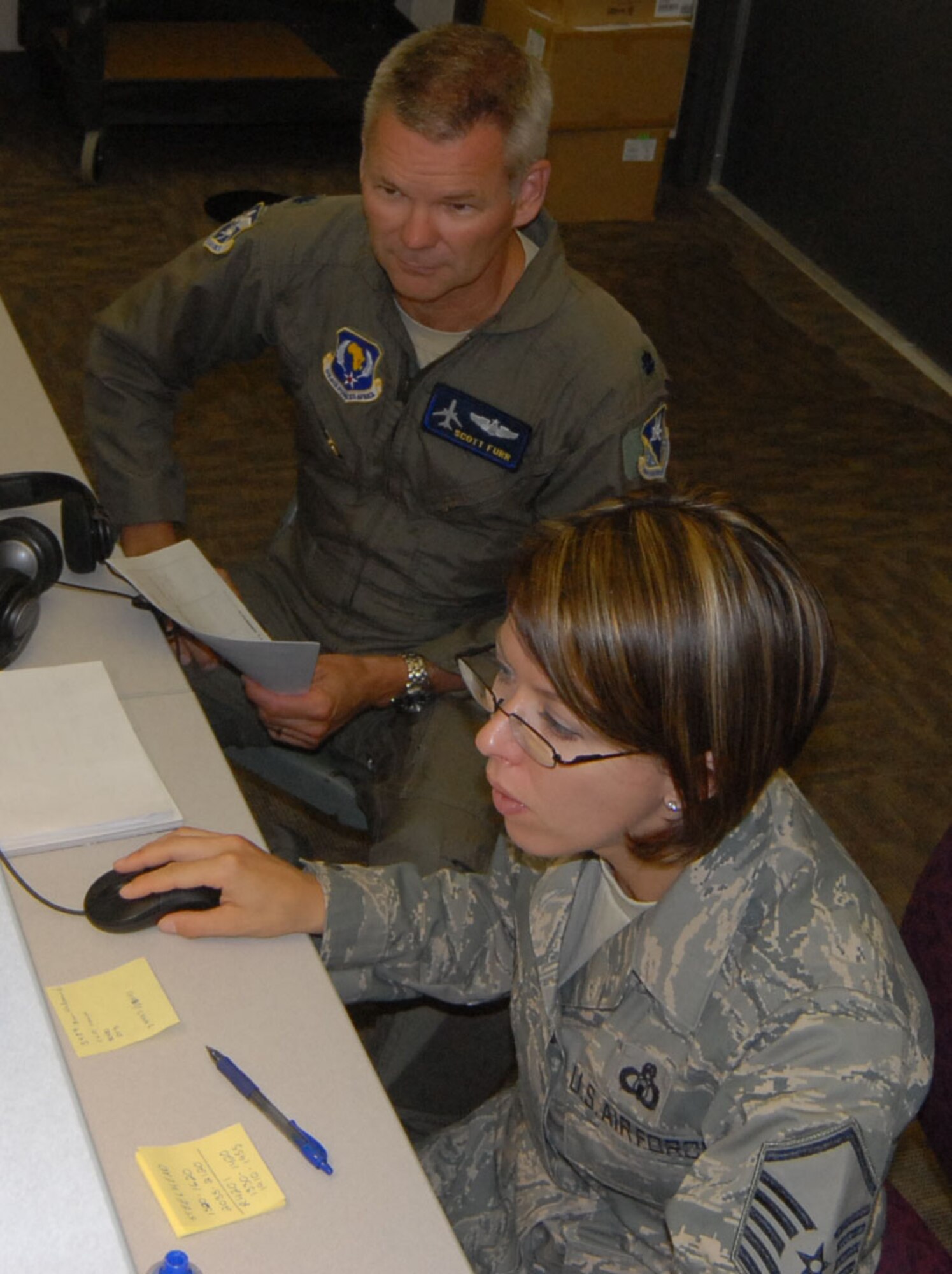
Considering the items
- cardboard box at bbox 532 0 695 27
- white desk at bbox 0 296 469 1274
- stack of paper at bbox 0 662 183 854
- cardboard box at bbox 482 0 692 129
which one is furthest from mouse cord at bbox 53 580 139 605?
cardboard box at bbox 532 0 695 27

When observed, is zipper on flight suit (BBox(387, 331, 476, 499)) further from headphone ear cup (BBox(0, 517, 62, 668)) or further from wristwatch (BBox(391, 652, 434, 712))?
headphone ear cup (BBox(0, 517, 62, 668))

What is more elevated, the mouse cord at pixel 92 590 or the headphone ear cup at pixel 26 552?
the headphone ear cup at pixel 26 552

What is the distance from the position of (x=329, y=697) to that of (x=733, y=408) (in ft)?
7.56

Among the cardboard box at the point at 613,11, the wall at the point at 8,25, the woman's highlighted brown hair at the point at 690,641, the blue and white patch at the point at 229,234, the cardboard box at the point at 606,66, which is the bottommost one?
the wall at the point at 8,25

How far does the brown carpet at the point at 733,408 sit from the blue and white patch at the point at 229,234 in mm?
920

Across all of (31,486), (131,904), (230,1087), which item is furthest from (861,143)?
(230,1087)

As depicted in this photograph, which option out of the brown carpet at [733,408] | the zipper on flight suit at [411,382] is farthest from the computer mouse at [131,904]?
the brown carpet at [733,408]

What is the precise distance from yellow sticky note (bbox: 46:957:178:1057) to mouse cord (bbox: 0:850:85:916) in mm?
71

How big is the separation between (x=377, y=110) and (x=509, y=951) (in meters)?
1.05

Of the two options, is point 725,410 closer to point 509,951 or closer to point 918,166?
point 918,166

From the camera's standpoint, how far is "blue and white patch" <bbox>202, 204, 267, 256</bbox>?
204 centimetres

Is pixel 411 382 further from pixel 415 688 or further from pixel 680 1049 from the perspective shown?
pixel 680 1049

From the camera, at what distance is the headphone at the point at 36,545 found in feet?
5.02

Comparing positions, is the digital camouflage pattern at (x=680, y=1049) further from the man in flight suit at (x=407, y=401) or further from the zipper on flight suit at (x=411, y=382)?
the zipper on flight suit at (x=411, y=382)
